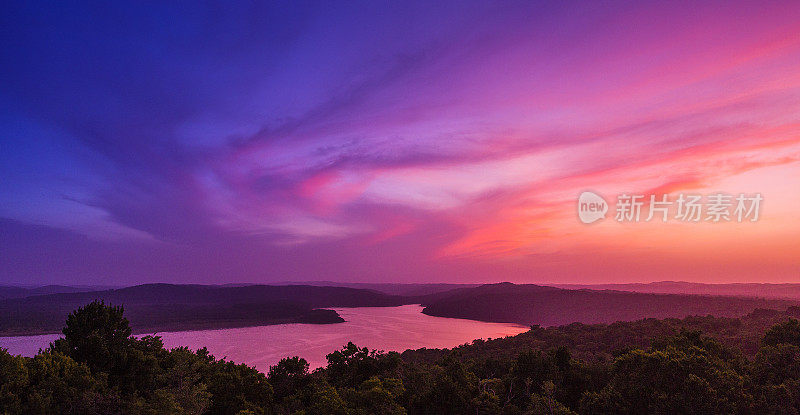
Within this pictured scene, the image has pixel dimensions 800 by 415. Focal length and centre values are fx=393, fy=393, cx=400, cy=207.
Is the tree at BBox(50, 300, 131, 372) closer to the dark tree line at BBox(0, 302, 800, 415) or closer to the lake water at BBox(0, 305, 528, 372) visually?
the dark tree line at BBox(0, 302, 800, 415)

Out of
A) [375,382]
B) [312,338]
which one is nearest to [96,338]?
[375,382]

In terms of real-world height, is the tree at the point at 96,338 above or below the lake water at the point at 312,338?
above

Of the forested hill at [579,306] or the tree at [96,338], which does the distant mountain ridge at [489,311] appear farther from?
the tree at [96,338]

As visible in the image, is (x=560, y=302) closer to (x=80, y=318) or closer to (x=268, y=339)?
(x=268, y=339)

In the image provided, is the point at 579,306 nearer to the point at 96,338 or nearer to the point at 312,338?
the point at 312,338

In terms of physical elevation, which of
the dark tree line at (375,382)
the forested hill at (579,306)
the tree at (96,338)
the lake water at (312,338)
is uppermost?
the tree at (96,338)

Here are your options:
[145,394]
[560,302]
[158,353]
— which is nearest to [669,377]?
[145,394]

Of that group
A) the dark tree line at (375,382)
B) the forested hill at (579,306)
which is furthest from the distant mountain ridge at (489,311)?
the dark tree line at (375,382)
